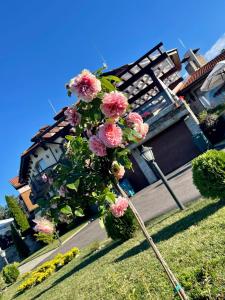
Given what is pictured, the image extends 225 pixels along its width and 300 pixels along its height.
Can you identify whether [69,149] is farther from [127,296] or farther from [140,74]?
[140,74]

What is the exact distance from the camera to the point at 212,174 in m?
8.25

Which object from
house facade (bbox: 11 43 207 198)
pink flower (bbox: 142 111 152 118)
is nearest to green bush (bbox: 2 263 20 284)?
house facade (bbox: 11 43 207 198)

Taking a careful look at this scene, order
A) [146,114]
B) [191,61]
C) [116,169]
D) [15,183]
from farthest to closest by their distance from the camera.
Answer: [15,183] < [191,61] < [146,114] < [116,169]

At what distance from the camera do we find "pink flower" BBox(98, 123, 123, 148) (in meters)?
3.53

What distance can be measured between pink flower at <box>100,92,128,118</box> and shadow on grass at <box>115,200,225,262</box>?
542 centimetres

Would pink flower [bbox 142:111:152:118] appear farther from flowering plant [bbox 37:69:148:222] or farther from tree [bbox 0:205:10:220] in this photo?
tree [bbox 0:205:10:220]

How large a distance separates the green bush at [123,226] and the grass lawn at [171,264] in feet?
1.55

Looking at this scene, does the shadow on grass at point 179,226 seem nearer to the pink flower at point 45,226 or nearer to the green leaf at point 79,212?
the pink flower at point 45,226

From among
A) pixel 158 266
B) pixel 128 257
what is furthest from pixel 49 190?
pixel 128 257

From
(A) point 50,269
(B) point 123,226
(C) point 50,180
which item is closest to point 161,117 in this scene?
(A) point 50,269

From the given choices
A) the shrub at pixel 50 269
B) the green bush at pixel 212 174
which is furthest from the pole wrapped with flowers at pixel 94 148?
the shrub at pixel 50 269

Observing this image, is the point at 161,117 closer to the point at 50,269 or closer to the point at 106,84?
the point at 50,269

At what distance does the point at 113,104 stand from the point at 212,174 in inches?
214

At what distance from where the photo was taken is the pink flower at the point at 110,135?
11.6ft
